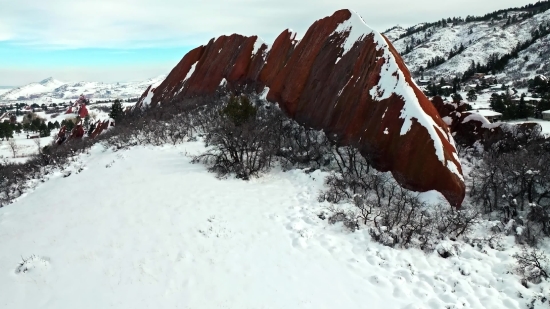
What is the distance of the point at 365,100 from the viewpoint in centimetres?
2025

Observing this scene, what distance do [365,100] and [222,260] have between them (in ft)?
46.0

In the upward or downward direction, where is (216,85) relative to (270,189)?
upward

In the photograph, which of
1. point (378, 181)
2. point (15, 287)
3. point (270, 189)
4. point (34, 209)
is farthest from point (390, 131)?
point (34, 209)

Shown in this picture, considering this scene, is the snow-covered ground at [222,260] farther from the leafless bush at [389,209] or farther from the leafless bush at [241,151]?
the leafless bush at [241,151]

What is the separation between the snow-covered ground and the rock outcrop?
16.4 feet

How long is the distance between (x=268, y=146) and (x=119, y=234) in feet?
36.4

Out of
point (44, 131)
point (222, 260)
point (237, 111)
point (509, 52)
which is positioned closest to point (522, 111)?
point (237, 111)

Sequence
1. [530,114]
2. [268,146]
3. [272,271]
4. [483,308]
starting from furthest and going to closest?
1. [530,114]
2. [268,146]
3. [272,271]
4. [483,308]

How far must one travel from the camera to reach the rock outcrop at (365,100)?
16344 mm

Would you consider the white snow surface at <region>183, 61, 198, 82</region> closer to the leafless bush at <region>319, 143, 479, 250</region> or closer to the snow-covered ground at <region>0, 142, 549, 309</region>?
the snow-covered ground at <region>0, 142, 549, 309</region>

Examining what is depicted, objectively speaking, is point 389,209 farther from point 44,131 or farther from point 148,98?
point 44,131

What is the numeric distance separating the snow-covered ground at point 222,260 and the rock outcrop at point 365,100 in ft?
16.4

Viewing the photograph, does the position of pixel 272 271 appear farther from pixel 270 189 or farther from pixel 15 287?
pixel 15 287

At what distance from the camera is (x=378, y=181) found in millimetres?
16859
